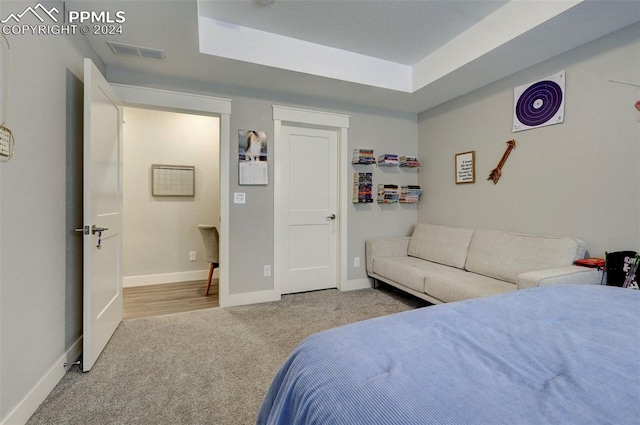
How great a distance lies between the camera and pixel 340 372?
77 cm

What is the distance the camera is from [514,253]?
2.60 m

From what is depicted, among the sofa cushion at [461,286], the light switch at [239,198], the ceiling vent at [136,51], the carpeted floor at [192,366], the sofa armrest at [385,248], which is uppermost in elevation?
the ceiling vent at [136,51]

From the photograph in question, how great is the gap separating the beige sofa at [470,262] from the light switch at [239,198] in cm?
160

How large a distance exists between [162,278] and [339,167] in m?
2.82

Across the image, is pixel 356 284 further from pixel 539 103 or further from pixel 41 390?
pixel 41 390

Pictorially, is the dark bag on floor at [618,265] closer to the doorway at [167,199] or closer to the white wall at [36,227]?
the white wall at [36,227]

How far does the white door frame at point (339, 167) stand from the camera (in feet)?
10.9

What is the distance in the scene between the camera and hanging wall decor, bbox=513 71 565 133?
2488mm

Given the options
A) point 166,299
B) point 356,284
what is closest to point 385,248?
point 356,284

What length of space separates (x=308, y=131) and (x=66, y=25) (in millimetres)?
2245

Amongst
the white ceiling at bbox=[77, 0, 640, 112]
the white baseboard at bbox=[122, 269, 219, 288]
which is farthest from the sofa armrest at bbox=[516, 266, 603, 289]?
the white baseboard at bbox=[122, 269, 219, 288]

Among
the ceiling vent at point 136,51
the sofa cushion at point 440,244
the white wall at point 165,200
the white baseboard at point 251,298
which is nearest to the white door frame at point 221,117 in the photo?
the white baseboard at point 251,298

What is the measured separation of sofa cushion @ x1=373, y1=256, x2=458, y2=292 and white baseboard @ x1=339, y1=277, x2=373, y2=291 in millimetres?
256

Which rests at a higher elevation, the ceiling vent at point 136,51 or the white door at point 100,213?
the ceiling vent at point 136,51
